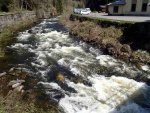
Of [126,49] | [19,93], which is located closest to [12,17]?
[126,49]

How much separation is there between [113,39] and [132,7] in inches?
623

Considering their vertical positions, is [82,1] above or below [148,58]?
above

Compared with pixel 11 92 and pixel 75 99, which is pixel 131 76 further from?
pixel 11 92

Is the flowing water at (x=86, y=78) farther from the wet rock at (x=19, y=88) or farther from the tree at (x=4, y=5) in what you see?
the tree at (x=4, y=5)

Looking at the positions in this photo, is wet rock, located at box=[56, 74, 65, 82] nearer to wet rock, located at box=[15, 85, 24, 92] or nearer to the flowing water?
the flowing water

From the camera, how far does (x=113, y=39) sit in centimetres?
1933

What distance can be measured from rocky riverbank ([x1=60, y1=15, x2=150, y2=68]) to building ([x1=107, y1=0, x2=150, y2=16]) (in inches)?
362

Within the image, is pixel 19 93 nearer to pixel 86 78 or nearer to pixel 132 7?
pixel 86 78

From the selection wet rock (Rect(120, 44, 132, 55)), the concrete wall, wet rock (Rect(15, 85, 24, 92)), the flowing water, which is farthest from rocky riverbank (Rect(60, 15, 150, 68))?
the concrete wall

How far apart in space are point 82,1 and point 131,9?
176 ft

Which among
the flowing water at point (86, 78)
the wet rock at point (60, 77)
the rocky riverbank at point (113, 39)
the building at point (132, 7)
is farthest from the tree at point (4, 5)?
the wet rock at point (60, 77)

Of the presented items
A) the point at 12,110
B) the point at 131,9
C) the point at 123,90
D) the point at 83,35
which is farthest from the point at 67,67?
the point at 131,9

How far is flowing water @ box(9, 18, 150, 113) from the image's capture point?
31.8 ft

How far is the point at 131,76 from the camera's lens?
1291cm
